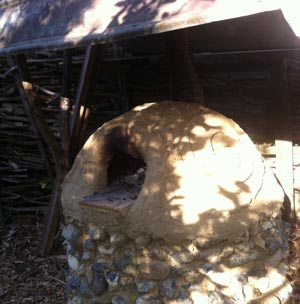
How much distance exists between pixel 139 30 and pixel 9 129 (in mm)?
3490

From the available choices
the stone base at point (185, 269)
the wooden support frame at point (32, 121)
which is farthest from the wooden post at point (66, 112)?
the stone base at point (185, 269)

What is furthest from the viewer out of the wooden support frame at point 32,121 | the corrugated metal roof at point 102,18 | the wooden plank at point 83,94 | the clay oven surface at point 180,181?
the wooden support frame at point 32,121

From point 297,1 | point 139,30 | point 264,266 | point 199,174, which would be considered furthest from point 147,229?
point 297,1

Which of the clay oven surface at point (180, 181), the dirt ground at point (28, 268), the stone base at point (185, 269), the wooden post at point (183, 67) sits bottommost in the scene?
the dirt ground at point (28, 268)

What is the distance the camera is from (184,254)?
8.41 feet

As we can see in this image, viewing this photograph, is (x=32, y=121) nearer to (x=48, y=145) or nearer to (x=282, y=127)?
(x=48, y=145)

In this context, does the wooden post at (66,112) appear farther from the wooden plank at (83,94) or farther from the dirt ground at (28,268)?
the dirt ground at (28,268)

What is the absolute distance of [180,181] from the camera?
8.57ft

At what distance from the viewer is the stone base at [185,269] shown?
257 cm

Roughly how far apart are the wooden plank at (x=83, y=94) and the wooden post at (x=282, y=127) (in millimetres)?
1412

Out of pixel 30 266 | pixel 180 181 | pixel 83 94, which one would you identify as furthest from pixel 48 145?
pixel 180 181

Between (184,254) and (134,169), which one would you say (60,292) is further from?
(184,254)

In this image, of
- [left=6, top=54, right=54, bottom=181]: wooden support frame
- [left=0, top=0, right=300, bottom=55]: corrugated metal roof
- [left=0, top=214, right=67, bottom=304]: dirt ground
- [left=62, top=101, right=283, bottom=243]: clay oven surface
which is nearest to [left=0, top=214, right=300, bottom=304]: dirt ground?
[left=0, top=214, right=67, bottom=304]: dirt ground

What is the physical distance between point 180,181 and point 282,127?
1.30 metres
